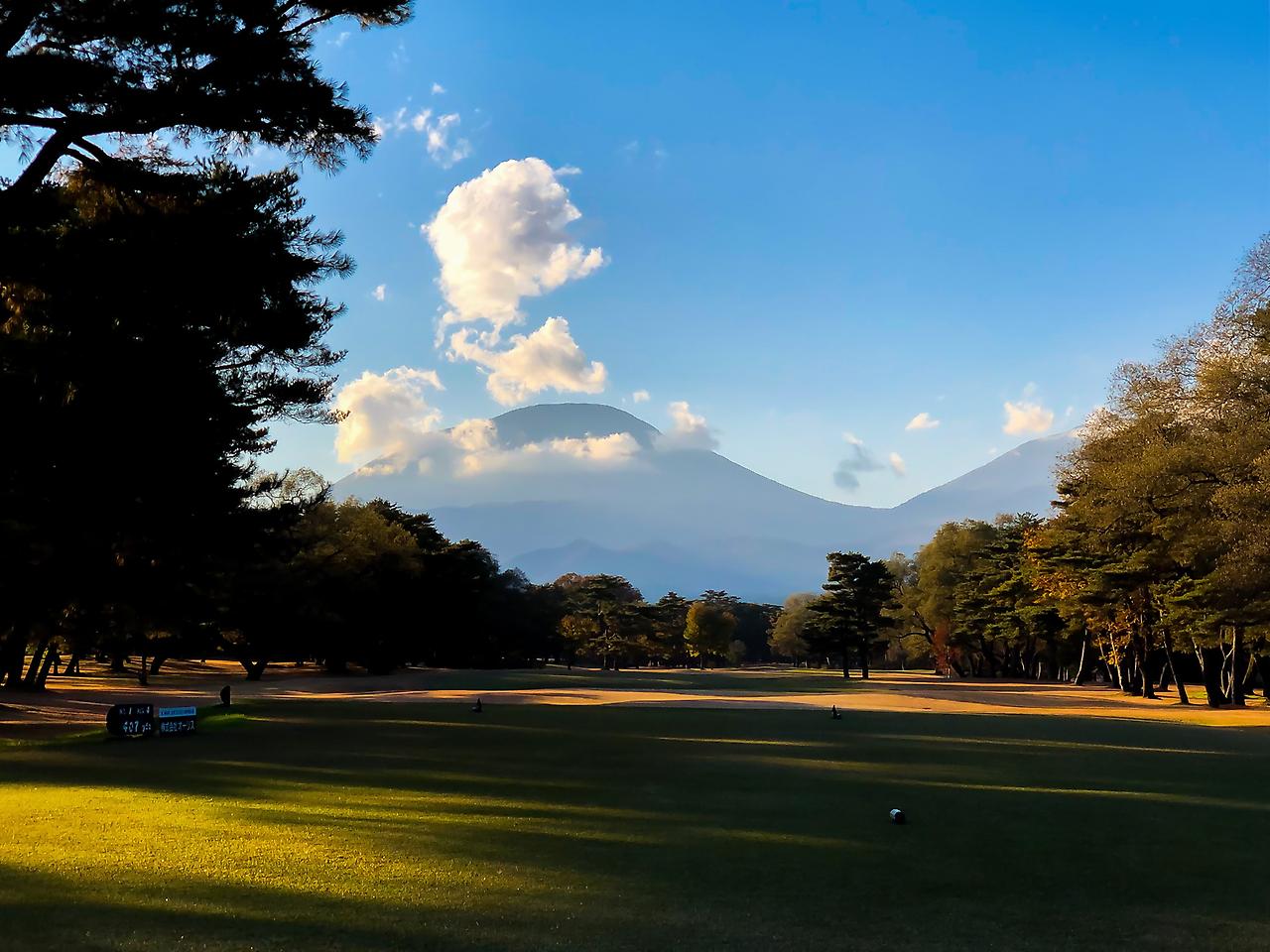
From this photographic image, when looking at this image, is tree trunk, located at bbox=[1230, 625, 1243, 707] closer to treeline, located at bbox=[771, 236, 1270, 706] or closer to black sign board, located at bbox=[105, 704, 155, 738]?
treeline, located at bbox=[771, 236, 1270, 706]

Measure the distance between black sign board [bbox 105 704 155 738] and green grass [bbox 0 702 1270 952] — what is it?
158 inches

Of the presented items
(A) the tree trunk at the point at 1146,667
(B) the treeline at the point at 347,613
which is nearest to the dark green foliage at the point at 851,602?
(A) the tree trunk at the point at 1146,667

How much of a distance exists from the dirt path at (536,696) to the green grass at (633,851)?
707 inches

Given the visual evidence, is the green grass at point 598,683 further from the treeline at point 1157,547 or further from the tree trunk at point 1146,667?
the tree trunk at point 1146,667

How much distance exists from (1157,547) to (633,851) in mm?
37562

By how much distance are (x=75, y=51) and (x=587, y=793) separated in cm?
1256

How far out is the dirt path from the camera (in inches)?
1351

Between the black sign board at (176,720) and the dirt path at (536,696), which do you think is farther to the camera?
the dirt path at (536,696)

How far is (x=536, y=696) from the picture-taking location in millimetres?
44594

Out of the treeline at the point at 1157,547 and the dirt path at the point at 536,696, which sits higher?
the treeline at the point at 1157,547

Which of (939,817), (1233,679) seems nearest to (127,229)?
(939,817)

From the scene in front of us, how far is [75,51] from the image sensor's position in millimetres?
12727

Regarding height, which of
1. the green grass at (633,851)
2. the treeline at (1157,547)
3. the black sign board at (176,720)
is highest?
the treeline at (1157,547)

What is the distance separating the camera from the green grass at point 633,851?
6.22m
